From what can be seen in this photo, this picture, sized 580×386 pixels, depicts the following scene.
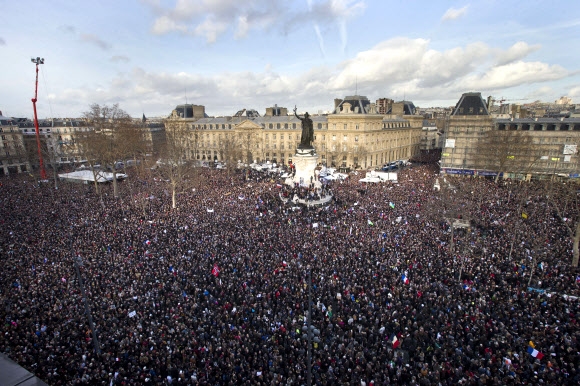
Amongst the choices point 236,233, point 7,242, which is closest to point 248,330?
point 236,233

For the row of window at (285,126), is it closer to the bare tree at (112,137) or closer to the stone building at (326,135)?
the stone building at (326,135)

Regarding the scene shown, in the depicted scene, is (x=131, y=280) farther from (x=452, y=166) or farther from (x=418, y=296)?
(x=452, y=166)

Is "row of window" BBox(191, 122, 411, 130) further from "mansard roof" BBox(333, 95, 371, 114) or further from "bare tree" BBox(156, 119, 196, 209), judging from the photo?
"bare tree" BBox(156, 119, 196, 209)

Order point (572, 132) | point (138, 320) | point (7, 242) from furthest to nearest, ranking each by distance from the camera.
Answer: point (572, 132)
point (7, 242)
point (138, 320)

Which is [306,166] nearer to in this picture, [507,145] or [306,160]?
[306,160]

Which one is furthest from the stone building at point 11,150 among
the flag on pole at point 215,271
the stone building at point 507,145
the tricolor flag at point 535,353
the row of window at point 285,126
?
the stone building at point 507,145

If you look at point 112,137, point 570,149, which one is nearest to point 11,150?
point 112,137
